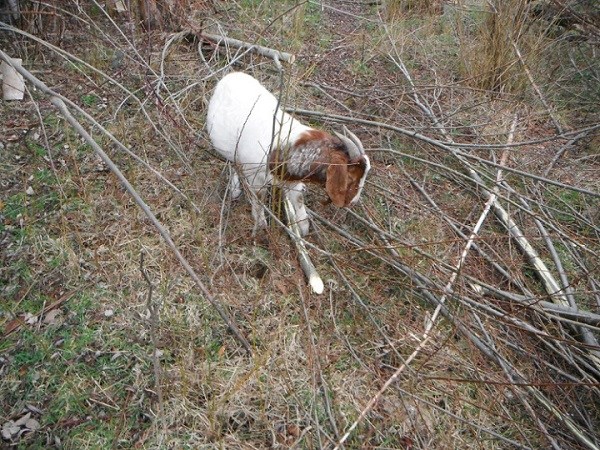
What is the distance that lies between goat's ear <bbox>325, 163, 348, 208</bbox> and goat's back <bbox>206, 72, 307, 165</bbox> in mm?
251

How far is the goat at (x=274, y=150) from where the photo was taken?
2.21m

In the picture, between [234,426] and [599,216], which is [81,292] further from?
[599,216]

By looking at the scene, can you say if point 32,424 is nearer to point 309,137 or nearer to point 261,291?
point 261,291

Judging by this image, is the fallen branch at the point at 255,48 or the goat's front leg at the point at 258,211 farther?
the fallen branch at the point at 255,48

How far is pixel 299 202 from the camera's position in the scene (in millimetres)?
2488

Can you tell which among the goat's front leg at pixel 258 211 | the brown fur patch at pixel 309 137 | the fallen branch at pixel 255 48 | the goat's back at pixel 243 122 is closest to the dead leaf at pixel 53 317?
the goat's front leg at pixel 258 211

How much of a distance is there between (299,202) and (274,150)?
1.09ft

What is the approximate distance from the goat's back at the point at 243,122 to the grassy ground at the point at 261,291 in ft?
0.72

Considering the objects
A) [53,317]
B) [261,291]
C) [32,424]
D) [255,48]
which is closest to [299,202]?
[261,291]

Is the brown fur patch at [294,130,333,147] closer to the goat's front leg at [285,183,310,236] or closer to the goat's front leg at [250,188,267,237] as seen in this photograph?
the goat's front leg at [285,183,310,236]

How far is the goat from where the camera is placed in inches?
87.0

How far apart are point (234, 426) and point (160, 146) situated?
1.79 m

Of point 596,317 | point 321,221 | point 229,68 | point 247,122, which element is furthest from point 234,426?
point 229,68

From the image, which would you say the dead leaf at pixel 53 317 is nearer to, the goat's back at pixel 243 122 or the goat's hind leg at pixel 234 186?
the goat's hind leg at pixel 234 186
